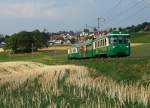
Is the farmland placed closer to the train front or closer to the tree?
the train front

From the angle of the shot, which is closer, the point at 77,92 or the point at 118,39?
the point at 77,92

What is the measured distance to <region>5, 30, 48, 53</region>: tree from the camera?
136375mm

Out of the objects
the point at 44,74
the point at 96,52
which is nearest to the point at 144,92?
the point at 44,74

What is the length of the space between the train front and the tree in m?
75.4

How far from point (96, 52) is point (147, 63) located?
79.1ft

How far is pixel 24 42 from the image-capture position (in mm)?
137000

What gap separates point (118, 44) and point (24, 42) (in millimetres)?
79015

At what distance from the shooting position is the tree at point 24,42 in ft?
447

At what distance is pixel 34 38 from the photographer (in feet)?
463

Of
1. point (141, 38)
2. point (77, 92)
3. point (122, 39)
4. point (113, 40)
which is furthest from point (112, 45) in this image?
point (141, 38)

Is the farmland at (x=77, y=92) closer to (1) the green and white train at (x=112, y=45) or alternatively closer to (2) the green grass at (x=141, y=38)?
(1) the green and white train at (x=112, y=45)

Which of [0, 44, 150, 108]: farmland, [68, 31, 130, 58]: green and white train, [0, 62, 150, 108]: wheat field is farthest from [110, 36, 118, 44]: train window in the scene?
[0, 62, 150, 108]: wheat field

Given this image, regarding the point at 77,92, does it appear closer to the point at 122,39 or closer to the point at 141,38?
the point at 122,39

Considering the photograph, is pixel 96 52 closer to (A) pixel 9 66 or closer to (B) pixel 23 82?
(A) pixel 9 66
